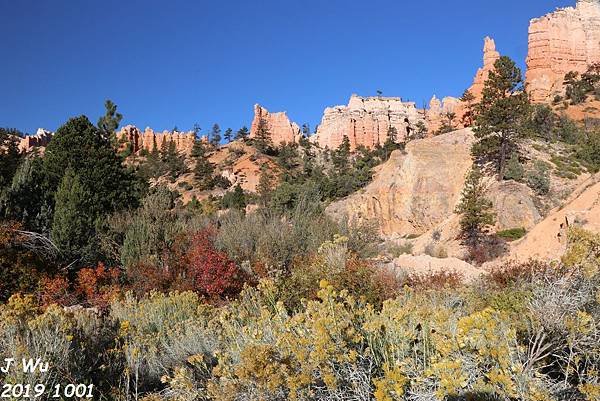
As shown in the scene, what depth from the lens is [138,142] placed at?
91.0 m

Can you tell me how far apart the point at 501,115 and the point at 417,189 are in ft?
26.3

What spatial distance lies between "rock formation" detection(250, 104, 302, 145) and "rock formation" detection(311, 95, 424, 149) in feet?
17.5

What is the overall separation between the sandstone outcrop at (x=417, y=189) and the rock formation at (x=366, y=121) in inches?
1842

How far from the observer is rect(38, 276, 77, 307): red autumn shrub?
11698mm

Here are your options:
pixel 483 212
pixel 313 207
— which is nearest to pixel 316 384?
pixel 313 207

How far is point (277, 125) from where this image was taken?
3610 inches

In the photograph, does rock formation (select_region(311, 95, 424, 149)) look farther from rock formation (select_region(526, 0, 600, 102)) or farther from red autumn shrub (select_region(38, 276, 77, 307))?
red autumn shrub (select_region(38, 276, 77, 307))

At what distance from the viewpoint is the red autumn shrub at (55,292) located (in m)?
11.7

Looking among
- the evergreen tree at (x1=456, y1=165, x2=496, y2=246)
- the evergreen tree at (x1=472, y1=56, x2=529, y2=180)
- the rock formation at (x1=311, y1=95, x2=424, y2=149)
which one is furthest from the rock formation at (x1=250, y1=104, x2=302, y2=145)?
the evergreen tree at (x1=456, y1=165, x2=496, y2=246)

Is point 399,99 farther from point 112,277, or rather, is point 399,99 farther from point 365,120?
point 112,277

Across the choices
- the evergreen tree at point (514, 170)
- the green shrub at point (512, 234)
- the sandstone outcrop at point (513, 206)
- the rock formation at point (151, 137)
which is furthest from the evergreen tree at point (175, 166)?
the green shrub at point (512, 234)

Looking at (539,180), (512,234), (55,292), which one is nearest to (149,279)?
(55,292)

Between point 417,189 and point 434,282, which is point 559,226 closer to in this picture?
point 434,282

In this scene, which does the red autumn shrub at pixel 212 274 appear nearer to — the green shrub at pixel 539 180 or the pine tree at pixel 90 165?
the pine tree at pixel 90 165
